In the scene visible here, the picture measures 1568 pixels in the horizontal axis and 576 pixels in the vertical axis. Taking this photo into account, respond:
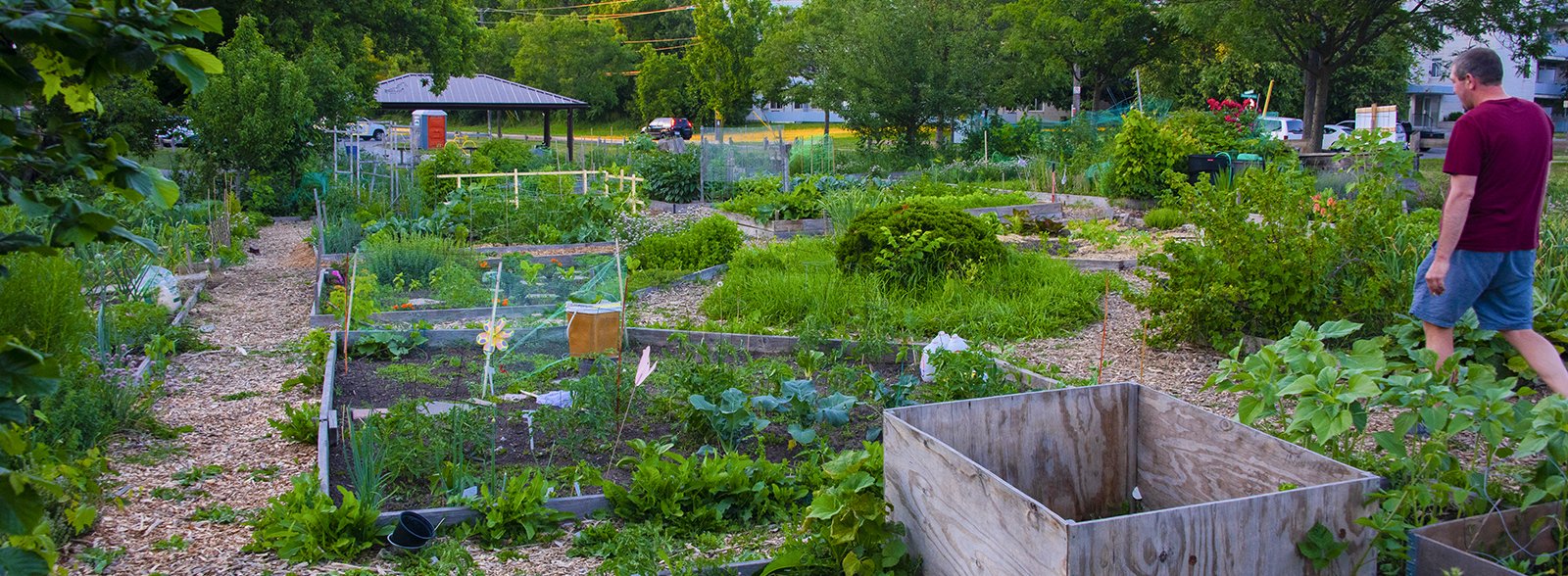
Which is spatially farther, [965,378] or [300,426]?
[300,426]

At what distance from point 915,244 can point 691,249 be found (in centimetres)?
272

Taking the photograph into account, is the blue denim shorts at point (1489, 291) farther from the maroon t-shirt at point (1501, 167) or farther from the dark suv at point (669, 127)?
the dark suv at point (669, 127)

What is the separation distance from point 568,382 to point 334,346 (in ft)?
6.33

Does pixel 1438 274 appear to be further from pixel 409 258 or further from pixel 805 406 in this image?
pixel 409 258

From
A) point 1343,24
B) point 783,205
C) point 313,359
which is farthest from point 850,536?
point 1343,24

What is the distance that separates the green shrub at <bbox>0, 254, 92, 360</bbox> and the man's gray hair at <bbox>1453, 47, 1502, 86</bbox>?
19.4 ft

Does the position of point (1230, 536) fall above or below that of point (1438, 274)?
below

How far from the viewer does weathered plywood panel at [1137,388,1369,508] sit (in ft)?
10.2

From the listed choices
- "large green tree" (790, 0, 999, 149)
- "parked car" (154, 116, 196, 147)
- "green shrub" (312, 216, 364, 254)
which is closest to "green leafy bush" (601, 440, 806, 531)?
"green shrub" (312, 216, 364, 254)

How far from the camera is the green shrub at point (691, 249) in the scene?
10102mm

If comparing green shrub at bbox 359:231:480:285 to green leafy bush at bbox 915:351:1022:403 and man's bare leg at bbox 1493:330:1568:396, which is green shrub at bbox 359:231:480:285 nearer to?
green leafy bush at bbox 915:351:1022:403

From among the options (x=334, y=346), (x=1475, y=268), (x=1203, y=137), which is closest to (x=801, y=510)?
(x=1475, y=268)

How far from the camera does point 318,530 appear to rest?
3850 mm

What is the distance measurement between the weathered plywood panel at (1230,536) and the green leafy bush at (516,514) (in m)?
2.10
